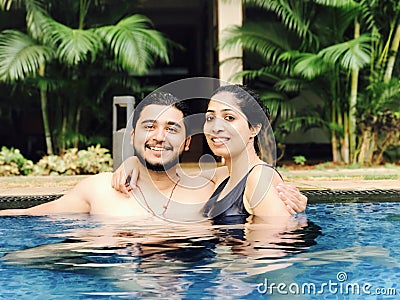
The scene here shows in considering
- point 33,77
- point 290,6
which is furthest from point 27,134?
point 290,6

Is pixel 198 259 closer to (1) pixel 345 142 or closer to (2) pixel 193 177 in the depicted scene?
(2) pixel 193 177

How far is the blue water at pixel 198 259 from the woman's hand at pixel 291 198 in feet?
0.50

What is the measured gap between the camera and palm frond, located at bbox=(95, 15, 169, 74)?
846cm

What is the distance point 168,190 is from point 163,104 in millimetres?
561

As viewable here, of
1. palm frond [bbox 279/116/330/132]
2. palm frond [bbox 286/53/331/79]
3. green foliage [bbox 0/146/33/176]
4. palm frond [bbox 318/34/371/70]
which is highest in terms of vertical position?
palm frond [bbox 318/34/371/70]

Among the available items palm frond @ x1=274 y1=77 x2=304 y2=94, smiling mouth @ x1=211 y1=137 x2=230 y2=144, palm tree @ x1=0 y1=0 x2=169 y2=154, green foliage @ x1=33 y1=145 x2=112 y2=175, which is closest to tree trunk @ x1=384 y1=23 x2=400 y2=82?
palm frond @ x1=274 y1=77 x2=304 y2=94

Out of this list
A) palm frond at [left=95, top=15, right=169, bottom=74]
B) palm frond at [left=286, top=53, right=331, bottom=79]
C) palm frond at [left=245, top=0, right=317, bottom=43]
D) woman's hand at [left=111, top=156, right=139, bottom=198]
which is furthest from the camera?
palm frond at [left=245, top=0, right=317, bottom=43]

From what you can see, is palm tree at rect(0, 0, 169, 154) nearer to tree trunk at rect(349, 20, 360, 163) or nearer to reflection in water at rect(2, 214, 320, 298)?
tree trunk at rect(349, 20, 360, 163)

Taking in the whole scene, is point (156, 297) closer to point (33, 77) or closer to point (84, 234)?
point (84, 234)

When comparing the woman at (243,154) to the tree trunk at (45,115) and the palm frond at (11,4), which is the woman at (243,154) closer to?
the palm frond at (11,4)

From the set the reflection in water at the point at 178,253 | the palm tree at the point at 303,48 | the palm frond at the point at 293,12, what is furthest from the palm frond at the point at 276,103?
the reflection in water at the point at 178,253

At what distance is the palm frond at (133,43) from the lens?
333 inches

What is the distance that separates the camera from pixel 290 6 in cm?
921

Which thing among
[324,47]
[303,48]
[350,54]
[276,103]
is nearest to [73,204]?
[350,54]
